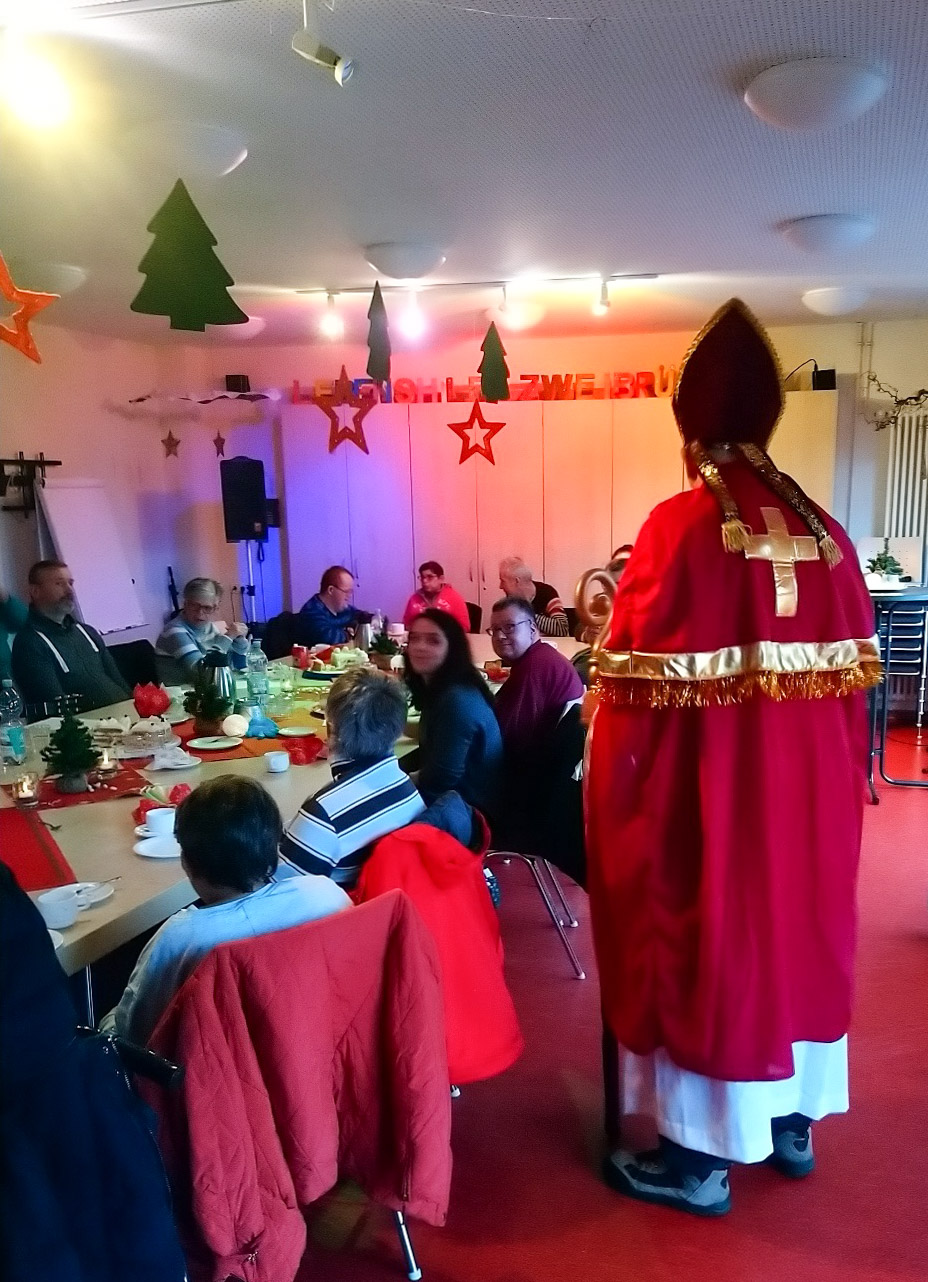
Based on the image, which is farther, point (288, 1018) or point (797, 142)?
point (797, 142)

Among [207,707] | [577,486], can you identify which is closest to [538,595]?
[577,486]

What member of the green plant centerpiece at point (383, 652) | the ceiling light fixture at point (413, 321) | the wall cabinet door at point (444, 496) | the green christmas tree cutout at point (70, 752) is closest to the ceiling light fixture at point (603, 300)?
the ceiling light fixture at point (413, 321)

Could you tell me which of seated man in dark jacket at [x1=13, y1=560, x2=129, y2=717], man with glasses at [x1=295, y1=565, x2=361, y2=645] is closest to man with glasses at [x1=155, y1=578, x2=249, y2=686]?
seated man in dark jacket at [x1=13, y1=560, x2=129, y2=717]

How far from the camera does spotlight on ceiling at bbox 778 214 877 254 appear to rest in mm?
3812

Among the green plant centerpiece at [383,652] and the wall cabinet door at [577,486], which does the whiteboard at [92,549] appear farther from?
the wall cabinet door at [577,486]

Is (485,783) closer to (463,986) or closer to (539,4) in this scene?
(463,986)

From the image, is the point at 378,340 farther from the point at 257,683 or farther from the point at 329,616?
the point at 329,616

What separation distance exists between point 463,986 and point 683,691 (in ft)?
2.50

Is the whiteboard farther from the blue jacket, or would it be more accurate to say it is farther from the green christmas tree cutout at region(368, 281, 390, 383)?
the green christmas tree cutout at region(368, 281, 390, 383)

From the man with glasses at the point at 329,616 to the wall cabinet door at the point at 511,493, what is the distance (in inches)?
56.3

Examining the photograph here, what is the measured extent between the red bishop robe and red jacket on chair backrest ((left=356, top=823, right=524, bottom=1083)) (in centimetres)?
27

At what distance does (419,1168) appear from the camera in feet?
5.32

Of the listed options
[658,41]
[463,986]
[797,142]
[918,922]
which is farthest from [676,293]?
[463,986]

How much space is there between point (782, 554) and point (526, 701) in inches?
56.9
